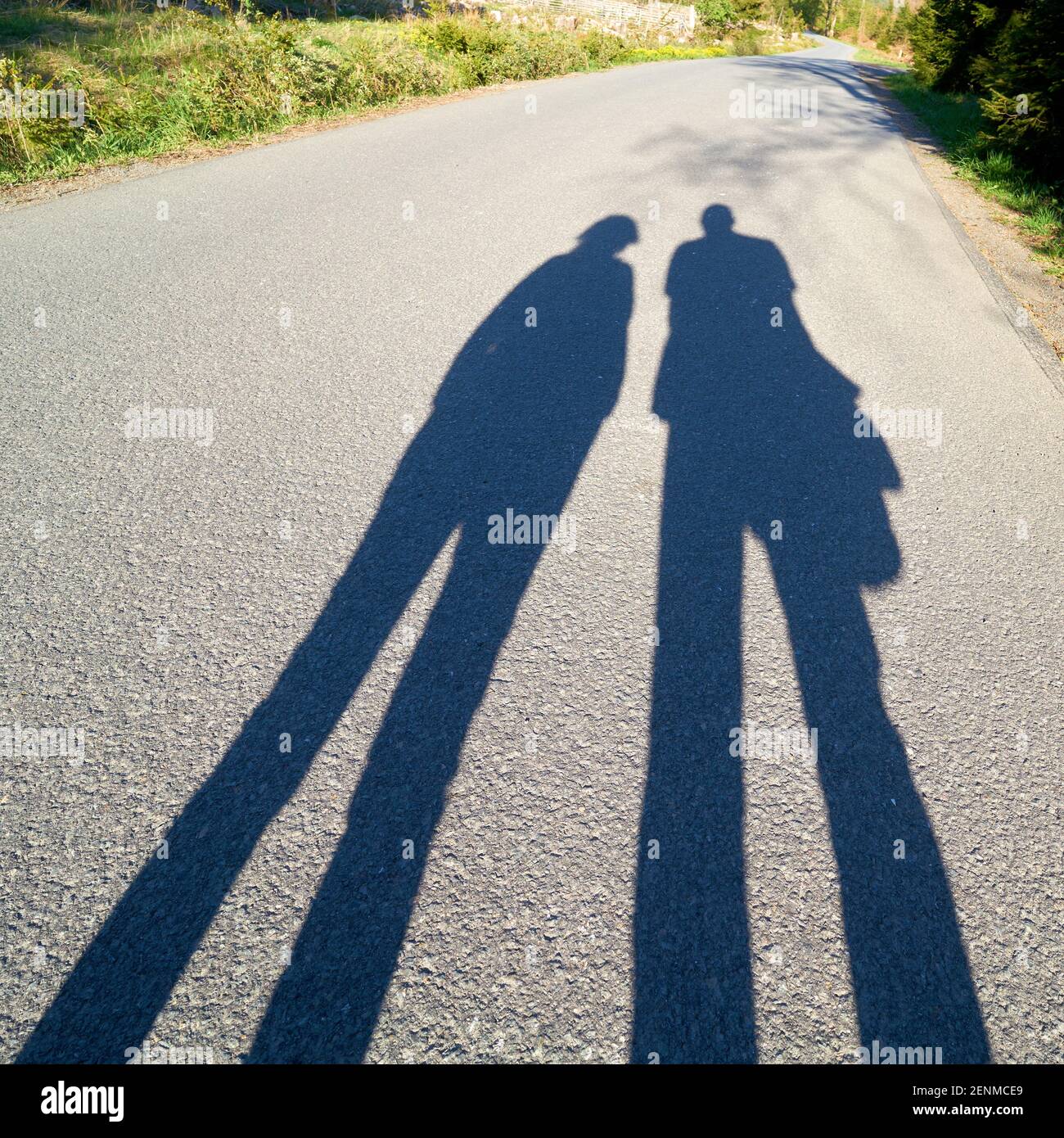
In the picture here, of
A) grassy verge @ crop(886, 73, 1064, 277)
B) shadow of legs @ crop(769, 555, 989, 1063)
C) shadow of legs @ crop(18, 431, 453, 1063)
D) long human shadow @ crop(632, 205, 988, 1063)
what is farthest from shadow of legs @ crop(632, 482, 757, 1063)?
grassy verge @ crop(886, 73, 1064, 277)

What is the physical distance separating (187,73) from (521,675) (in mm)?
11880

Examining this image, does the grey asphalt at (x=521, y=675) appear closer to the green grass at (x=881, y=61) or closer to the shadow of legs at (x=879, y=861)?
the shadow of legs at (x=879, y=861)

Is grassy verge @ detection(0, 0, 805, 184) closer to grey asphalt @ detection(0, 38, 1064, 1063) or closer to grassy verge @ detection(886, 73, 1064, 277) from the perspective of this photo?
grey asphalt @ detection(0, 38, 1064, 1063)

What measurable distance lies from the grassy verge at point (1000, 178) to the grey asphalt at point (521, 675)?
328 centimetres

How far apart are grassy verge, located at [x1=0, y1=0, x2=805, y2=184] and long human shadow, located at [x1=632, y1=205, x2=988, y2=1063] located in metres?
8.64

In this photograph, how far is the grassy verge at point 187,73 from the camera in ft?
27.2

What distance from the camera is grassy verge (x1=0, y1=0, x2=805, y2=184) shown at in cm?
828

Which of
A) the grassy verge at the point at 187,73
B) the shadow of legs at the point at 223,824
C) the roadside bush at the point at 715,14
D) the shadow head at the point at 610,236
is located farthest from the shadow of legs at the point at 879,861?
the roadside bush at the point at 715,14

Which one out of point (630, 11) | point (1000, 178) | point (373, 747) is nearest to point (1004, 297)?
point (1000, 178)

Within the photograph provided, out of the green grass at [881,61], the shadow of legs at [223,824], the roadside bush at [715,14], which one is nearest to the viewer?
the shadow of legs at [223,824]
